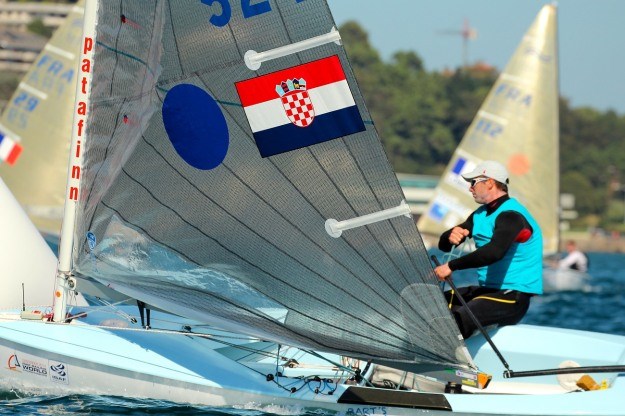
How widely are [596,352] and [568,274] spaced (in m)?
13.5

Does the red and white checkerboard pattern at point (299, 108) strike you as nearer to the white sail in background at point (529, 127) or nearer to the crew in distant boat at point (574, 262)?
the white sail in background at point (529, 127)

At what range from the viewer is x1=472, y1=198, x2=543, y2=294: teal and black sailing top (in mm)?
6844

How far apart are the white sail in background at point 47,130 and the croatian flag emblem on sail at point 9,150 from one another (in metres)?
0.06

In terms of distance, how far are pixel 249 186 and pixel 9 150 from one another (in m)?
11.8

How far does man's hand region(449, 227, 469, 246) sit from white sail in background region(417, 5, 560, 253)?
13714 millimetres

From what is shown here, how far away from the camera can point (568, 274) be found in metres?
20.3

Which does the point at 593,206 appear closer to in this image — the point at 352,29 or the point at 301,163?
the point at 352,29

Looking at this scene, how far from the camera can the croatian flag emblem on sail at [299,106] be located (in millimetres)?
6109

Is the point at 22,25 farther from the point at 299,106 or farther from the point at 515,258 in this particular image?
the point at 299,106

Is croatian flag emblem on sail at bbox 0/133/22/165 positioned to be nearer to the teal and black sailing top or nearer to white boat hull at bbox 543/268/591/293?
white boat hull at bbox 543/268/591/293

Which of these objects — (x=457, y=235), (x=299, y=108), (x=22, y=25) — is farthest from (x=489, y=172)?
(x=22, y=25)

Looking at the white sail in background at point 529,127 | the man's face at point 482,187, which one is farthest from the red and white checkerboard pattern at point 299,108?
the white sail in background at point 529,127

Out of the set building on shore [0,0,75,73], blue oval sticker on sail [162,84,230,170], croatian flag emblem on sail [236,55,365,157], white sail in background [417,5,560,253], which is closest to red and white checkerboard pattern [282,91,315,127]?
croatian flag emblem on sail [236,55,365,157]

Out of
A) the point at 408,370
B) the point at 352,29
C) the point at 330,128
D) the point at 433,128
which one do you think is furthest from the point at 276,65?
the point at 352,29
